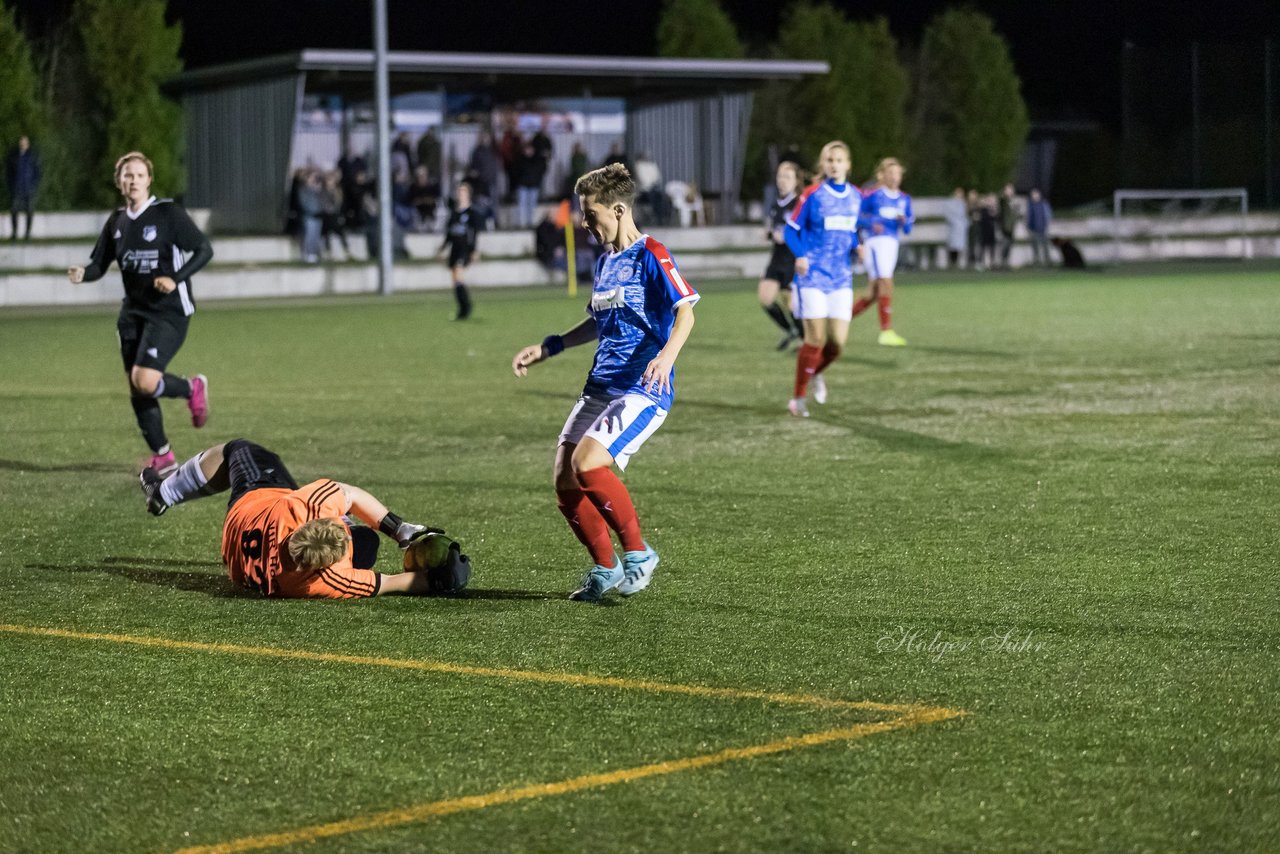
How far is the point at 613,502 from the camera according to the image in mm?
7410

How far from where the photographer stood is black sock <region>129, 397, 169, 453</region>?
11438mm

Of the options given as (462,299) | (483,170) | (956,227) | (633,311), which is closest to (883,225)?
(462,299)

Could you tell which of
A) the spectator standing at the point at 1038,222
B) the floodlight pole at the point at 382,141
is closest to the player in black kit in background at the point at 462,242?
the floodlight pole at the point at 382,141

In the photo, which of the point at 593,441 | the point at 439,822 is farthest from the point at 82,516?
the point at 439,822

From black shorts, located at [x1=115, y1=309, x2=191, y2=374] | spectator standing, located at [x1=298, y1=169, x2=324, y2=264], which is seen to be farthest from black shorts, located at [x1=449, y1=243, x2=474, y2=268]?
black shorts, located at [x1=115, y1=309, x2=191, y2=374]

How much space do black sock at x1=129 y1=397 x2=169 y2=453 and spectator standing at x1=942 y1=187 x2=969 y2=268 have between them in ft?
103

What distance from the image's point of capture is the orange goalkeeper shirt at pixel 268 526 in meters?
7.39

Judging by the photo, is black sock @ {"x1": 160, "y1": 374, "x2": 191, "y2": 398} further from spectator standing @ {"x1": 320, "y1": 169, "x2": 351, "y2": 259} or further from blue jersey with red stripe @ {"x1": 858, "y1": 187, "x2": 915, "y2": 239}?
spectator standing @ {"x1": 320, "y1": 169, "x2": 351, "y2": 259}

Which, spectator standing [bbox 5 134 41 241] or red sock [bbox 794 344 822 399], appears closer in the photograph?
red sock [bbox 794 344 822 399]

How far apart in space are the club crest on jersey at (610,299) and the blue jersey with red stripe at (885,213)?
13.0 m

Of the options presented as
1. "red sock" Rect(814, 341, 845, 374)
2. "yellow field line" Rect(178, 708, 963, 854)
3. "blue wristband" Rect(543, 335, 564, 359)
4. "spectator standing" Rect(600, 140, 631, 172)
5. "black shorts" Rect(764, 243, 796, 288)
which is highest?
"spectator standing" Rect(600, 140, 631, 172)

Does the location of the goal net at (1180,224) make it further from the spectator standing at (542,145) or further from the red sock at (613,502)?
the red sock at (613,502)

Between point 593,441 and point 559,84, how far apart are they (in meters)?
36.0
